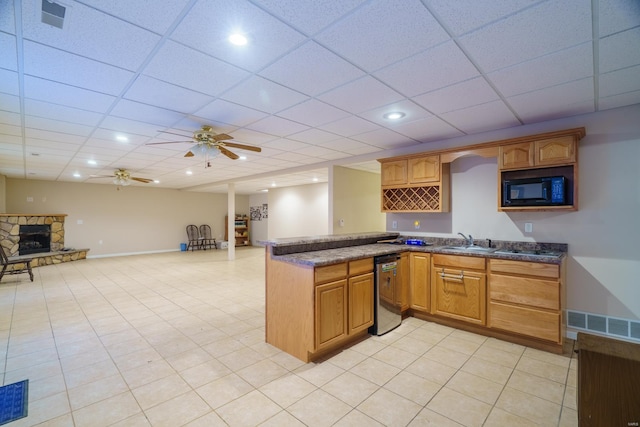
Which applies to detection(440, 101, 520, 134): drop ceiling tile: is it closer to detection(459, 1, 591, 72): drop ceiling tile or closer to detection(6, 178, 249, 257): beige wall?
detection(459, 1, 591, 72): drop ceiling tile

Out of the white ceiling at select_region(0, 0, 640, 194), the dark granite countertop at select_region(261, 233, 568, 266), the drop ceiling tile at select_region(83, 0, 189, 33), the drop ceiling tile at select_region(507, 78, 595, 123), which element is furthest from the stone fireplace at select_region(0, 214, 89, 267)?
the drop ceiling tile at select_region(507, 78, 595, 123)

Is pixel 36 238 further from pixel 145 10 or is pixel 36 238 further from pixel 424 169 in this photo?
pixel 424 169

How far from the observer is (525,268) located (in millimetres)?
2959

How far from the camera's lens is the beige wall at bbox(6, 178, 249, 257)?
8.53m

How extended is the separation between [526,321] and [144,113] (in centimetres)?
460

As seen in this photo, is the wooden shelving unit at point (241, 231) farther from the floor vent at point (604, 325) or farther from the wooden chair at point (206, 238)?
the floor vent at point (604, 325)

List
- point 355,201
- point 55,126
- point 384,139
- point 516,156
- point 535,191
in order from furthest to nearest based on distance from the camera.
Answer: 1. point 355,201
2. point 384,139
3. point 55,126
4. point 516,156
5. point 535,191

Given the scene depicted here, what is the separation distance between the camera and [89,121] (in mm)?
3314

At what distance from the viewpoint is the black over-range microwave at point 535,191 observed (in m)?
3.08

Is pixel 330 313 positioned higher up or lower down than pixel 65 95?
lower down

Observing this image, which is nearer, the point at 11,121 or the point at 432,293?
the point at 11,121

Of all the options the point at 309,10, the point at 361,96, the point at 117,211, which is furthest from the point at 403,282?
the point at 117,211

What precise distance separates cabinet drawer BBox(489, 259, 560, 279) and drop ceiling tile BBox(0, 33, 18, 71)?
173 inches

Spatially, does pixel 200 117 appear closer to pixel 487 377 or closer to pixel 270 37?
pixel 270 37
